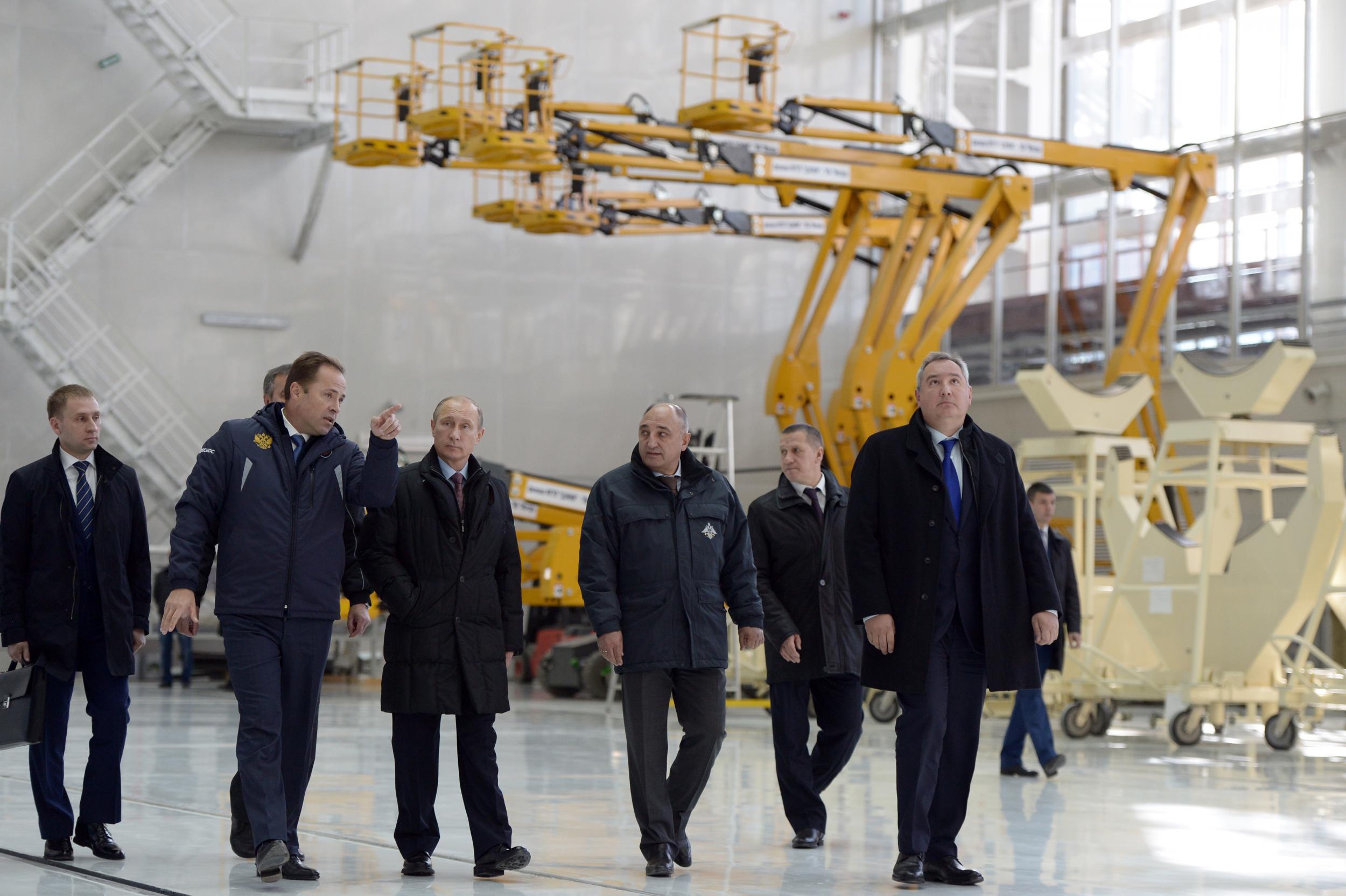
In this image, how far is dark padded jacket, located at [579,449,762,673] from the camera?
20.3 ft

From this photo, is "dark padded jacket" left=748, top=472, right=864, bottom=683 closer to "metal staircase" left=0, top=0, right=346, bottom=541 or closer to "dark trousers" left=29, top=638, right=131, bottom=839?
"dark trousers" left=29, top=638, right=131, bottom=839

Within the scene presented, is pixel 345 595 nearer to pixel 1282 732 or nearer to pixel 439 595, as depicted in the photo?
pixel 439 595

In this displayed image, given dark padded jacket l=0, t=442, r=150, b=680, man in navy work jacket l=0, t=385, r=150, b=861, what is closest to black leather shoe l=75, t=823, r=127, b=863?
man in navy work jacket l=0, t=385, r=150, b=861

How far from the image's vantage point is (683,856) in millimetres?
6273

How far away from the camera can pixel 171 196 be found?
23.0m

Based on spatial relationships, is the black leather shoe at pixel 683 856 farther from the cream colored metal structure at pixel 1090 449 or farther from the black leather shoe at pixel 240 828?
the cream colored metal structure at pixel 1090 449

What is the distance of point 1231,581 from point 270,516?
374 inches

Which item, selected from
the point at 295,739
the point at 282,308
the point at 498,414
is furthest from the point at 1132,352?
the point at 295,739

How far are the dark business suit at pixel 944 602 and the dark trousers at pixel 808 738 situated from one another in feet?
3.56

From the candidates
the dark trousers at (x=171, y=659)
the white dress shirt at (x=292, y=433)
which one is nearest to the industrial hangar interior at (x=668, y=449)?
the white dress shirt at (x=292, y=433)

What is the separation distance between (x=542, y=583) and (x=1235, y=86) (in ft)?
39.6

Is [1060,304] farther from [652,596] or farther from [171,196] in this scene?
[652,596]

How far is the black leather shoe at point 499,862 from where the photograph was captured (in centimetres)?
595

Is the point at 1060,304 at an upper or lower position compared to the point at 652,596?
upper
